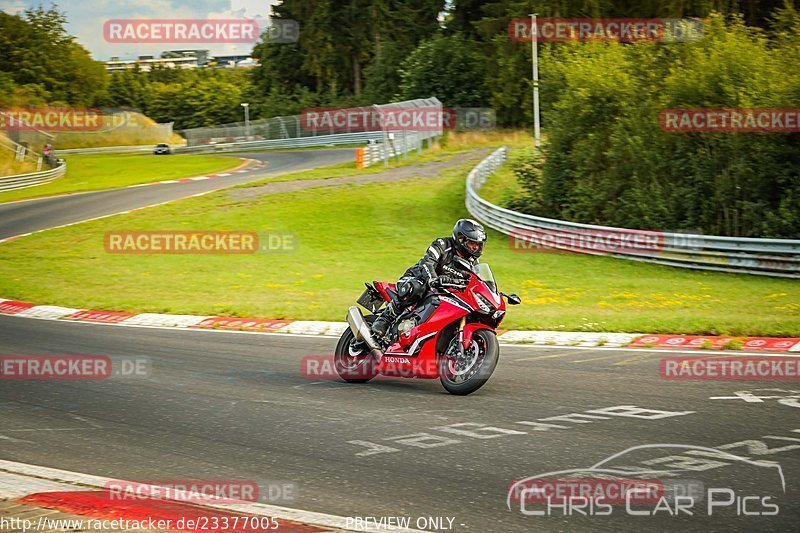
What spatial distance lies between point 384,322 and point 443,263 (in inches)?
41.6

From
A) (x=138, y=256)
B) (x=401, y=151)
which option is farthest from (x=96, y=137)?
(x=138, y=256)

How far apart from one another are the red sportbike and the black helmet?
16 centimetres

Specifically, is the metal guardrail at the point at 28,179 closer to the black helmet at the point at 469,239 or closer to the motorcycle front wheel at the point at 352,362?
the motorcycle front wheel at the point at 352,362

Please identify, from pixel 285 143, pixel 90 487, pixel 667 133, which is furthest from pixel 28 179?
pixel 90 487

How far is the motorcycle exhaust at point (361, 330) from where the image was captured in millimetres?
10188

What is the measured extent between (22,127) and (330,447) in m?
64.0

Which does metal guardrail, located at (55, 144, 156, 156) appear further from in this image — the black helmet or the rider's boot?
the black helmet

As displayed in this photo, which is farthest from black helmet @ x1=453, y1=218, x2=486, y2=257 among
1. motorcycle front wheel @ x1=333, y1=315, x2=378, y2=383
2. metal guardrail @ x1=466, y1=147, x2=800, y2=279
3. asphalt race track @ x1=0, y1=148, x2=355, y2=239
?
asphalt race track @ x1=0, y1=148, x2=355, y2=239

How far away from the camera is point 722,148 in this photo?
80.1 feet

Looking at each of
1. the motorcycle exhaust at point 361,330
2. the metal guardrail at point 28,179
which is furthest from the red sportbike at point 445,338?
the metal guardrail at point 28,179

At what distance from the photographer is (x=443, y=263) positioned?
9.94 metres

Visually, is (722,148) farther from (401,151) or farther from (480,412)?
(401,151)

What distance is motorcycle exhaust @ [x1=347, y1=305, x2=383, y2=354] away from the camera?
10188 millimetres

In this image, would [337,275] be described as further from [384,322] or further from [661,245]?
[384,322]
